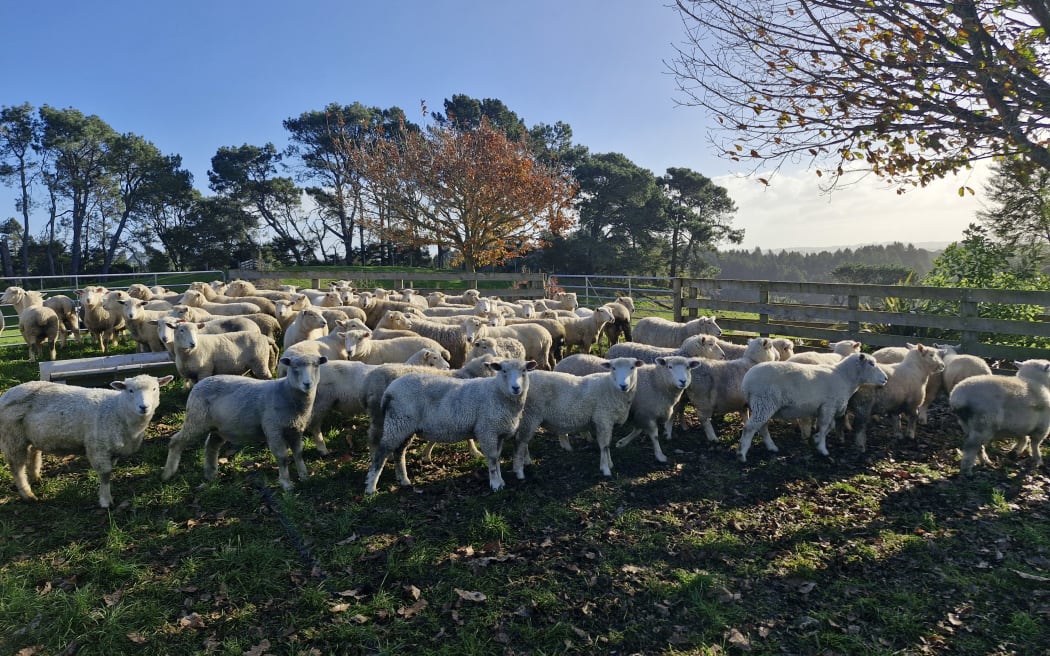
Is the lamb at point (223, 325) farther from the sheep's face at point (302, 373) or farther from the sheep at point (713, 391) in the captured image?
the sheep at point (713, 391)

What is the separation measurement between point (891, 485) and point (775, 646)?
3.96 meters

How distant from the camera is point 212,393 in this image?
6867 mm

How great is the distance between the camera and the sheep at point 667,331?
40.9ft

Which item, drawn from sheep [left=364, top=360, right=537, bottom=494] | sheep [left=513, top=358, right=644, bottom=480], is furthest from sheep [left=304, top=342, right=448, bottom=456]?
sheep [left=513, top=358, right=644, bottom=480]

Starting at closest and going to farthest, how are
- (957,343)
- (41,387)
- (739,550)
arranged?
(739,550), (41,387), (957,343)

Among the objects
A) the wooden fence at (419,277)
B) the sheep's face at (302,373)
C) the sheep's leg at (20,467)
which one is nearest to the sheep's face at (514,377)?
the sheep's face at (302,373)

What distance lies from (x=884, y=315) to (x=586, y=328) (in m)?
6.49

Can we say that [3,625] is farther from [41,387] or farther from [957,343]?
[957,343]

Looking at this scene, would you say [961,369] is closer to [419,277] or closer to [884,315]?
[884,315]

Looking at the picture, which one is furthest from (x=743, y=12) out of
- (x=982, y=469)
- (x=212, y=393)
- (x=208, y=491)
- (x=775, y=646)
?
(x=208, y=491)

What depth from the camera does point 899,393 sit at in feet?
28.0

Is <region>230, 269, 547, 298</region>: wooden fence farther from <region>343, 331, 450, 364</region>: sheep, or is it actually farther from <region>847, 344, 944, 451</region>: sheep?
<region>847, 344, 944, 451</region>: sheep

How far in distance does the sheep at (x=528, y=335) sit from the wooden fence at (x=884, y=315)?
542 centimetres

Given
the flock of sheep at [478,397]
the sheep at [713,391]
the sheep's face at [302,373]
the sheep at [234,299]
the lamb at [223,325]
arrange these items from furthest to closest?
1. the sheep at [234,299]
2. the lamb at [223,325]
3. the sheep at [713,391]
4. the sheep's face at [302,373]
5. the flock of sheep at [478,397]
